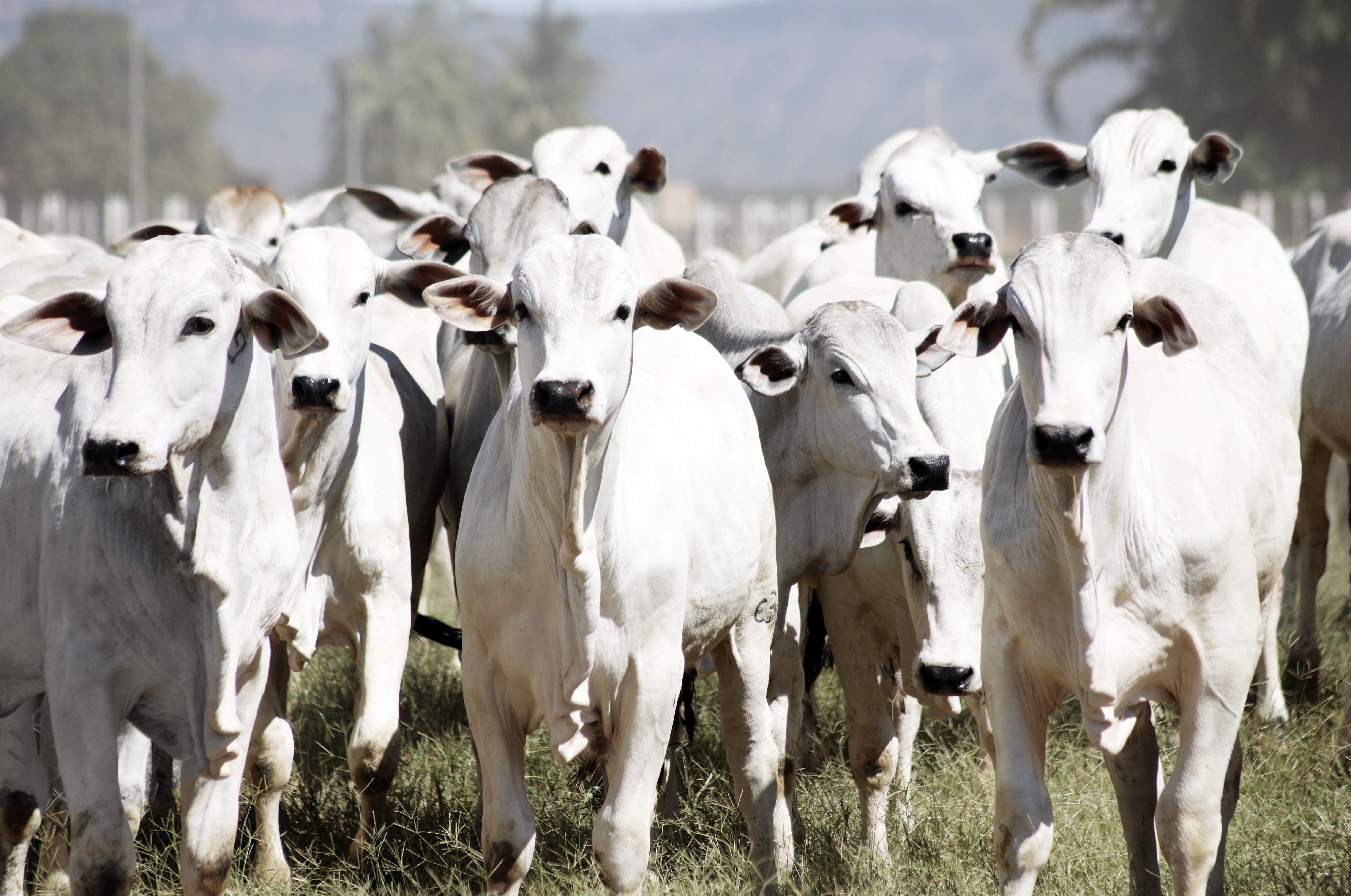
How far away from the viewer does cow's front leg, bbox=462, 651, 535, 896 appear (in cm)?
393

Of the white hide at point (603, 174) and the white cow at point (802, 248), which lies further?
the white cow at point (802, 248)

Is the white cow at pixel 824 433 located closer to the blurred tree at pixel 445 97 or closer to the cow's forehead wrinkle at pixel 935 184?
the cow's forehead wrinkle at pixel 935 184

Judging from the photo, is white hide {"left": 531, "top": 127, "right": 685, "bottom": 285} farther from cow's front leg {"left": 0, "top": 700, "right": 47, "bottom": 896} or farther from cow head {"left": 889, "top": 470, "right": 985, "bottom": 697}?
cow's front leg {"left": 0, "top": 700, "right": 47, "bottom": 896}

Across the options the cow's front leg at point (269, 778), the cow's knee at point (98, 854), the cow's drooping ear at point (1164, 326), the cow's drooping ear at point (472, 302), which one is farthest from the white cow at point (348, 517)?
the cow's drooping ear at point (1164, 326)

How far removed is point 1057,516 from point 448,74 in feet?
265

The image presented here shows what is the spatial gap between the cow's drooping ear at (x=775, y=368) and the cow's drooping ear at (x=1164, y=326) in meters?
1.42

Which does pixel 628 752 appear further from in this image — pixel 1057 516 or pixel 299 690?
pixel 299 690

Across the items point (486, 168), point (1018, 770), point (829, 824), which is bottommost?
point (829, 824)

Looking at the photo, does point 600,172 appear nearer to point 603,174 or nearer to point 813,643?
point 603,174

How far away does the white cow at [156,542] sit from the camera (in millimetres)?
3611

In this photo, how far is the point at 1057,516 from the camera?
3.86m

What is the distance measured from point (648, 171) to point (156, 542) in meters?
3.38

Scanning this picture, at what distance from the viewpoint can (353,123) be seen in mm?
52250

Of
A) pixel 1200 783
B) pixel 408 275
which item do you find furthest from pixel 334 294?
pixel 1200 783
